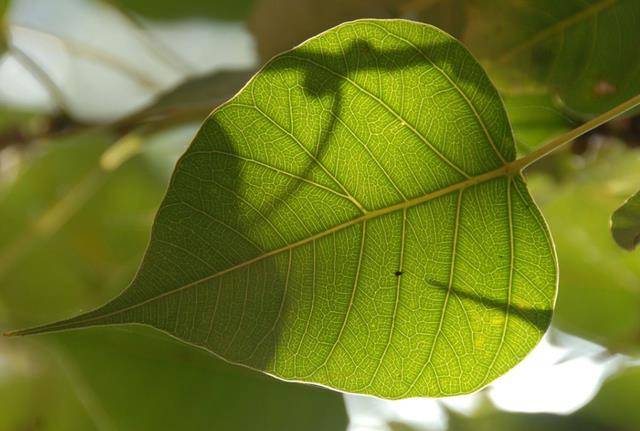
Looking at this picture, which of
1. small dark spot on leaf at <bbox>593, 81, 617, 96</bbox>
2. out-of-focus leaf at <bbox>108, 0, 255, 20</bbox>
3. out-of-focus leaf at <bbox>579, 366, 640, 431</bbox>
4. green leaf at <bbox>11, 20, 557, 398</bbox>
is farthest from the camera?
out-of-focus leaf at <bbox>108, 0, 255, 20</bbox>

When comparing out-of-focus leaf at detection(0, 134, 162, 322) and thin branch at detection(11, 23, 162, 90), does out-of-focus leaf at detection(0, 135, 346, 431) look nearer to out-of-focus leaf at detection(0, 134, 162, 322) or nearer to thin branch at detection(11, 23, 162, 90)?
out-of-focus leaf at detection(0, 134, 162, 322)

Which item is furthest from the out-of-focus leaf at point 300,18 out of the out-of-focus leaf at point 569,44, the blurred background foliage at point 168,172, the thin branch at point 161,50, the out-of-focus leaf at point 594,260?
the thin branch at point 161,50

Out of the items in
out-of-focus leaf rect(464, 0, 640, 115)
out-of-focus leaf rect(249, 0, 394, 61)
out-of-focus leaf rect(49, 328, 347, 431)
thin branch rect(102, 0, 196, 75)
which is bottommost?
out-of-focus leaf rect(49, 328, 347, 431)

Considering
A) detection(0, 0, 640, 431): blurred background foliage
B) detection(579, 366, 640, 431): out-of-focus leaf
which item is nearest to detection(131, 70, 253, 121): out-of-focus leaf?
detection(0, 0, 640, 431): blurred background foliage

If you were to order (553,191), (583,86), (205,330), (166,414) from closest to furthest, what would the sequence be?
(205,330), (583,86), (166,414), (553,191)

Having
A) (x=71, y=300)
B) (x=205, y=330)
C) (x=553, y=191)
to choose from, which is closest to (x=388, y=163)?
(x=205, y=330)

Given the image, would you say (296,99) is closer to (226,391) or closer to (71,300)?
(226,391)
